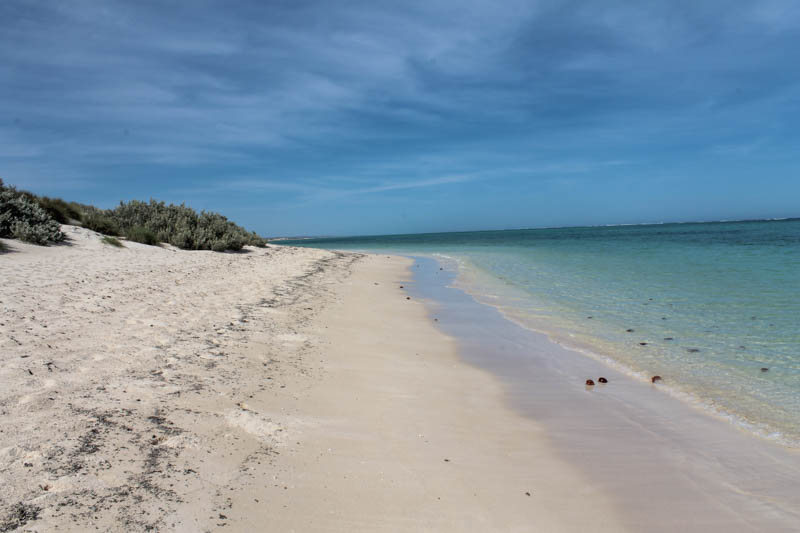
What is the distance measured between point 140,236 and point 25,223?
4.62 meters

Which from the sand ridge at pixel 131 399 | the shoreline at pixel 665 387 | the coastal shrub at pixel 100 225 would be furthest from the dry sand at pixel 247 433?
the coastal shrub at pixel 100 225

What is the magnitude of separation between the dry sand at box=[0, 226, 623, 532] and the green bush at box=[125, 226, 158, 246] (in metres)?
10.4

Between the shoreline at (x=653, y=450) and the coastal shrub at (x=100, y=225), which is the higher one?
the coastal shrub at (x=100, y=225)

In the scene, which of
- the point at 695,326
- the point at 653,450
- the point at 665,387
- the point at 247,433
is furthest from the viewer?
the point at 695,326

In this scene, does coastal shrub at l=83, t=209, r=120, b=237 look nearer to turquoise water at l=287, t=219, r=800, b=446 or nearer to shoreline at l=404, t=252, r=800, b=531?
turquoise water at l=287, t=219, r=800, b=446

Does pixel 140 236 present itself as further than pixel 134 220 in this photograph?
No

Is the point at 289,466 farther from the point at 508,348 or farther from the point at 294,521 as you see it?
the point at 508,348

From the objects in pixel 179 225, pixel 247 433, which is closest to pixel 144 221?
pixel 179 225

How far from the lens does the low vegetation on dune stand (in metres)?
12.1

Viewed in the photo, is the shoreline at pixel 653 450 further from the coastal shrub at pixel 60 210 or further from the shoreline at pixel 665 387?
the coastal shrub at pixel 60 210

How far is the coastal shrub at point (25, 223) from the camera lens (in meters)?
11.1

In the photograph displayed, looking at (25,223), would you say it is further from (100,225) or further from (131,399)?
(131,399)

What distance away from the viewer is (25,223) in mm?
11273

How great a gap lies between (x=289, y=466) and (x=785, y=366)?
5.97 metres
